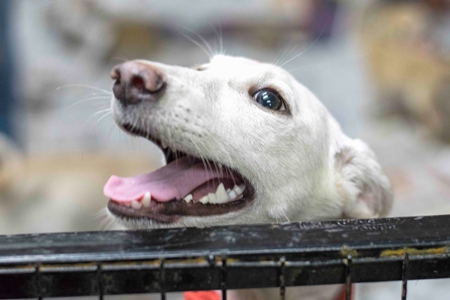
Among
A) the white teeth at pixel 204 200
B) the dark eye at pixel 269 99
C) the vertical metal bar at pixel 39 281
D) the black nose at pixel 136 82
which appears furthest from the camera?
the dark eye at pixel 269 99

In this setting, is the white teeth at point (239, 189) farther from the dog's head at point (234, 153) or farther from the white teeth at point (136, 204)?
the white teeth at point (136, 204)

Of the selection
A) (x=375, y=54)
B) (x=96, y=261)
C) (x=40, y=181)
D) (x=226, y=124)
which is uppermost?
(x=375, y=54)

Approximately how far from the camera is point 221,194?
0.83 meters

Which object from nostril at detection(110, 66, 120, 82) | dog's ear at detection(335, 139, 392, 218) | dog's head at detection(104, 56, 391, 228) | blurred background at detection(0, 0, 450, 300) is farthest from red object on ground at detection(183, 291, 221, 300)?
blurred background at detection(0, 0, 450, 300)

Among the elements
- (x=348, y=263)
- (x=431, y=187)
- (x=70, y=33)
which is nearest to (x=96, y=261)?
(x=348, y=263)

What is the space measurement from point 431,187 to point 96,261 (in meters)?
1.98

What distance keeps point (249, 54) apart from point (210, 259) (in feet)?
6.95

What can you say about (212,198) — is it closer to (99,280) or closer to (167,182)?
(167,182)

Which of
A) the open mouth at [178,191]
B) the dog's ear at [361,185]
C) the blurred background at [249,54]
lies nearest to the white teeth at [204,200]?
the open mouth at [178,191]

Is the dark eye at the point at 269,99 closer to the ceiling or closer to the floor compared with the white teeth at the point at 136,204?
closer to the ceiling

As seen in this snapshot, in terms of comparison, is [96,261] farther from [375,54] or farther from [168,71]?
[375,54]

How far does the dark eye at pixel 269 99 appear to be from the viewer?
893 mm

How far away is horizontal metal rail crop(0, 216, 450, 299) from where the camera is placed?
0.48 m

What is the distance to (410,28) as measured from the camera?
8.50 ft
